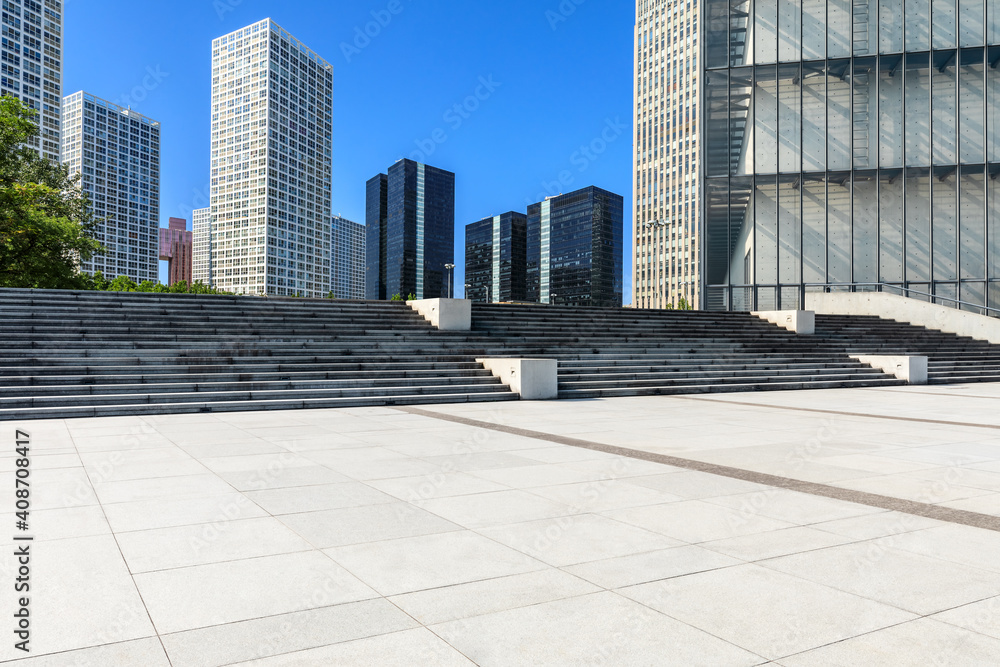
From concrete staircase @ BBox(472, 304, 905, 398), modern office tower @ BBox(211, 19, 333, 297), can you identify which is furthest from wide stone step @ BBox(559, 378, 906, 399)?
modern office tower @ BBox(211, 19, 333, 297)

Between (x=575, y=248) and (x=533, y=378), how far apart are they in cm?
14049

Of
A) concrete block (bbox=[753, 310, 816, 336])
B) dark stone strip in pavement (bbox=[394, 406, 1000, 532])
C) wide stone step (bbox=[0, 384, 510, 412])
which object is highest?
concrete block (bbox=[753, 310, 816, 336])

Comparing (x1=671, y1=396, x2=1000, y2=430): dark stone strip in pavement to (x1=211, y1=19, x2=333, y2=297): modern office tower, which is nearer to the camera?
(x1=671, y1=396, x2=1000, y2=430): dark stone strip in pavement

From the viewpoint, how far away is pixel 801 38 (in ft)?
121

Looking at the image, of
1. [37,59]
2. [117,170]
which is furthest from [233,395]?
[117,170]

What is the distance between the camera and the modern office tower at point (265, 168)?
15412 centimetres

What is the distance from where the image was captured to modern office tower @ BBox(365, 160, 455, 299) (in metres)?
133

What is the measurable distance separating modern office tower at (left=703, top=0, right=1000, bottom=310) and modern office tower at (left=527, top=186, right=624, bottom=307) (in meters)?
111

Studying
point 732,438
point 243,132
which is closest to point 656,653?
point 732,438

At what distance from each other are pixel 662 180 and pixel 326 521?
441 feet

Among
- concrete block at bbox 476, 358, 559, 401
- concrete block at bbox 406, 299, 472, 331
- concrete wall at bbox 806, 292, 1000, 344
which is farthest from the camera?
concrete wall at bbox 806, 292, 1000, 344

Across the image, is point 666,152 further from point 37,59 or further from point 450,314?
point 450,314

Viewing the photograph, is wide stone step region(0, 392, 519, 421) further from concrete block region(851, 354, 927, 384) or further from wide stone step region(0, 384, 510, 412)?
concrete block region(851, 354, 927, 384)

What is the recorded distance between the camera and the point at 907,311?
31.4m
